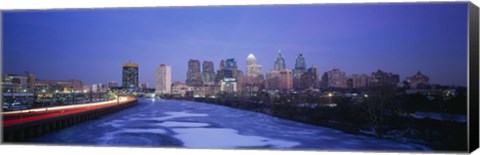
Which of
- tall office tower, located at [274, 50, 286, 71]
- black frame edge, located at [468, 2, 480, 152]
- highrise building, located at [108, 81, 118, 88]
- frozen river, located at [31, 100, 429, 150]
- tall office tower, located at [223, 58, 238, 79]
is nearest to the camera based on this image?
black frame edge, located at [468, 2, 480, 152]

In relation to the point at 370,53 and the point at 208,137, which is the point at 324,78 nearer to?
the point at 370,53

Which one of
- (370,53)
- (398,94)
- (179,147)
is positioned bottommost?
(179,147)

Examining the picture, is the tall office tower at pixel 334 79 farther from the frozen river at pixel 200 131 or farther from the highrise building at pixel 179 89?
the highrise building at pixel 179 89

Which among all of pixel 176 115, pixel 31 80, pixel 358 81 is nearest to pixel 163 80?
pixel 176 115

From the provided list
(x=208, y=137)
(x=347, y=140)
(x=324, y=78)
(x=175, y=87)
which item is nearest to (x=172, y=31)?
(x=175, y=87)

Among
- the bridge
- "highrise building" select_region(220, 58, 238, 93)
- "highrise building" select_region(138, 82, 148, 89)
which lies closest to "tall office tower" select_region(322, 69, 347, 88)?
"highrise building" select_region(220, 58, 238, 93)

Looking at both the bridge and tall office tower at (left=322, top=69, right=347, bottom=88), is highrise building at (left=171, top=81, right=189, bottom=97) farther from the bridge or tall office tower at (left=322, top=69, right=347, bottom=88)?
tall office tower at (left=322, top=69, right=347, bottom=88)

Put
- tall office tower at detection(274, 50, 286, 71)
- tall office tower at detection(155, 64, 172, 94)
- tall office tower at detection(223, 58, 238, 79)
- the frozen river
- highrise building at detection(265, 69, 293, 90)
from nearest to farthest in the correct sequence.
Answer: the frozen river < tall office tower at detection(274, 50, 286, 71) < highrise building at detection(265, 69, 293, 90) < tall office tower at detection(223, 58, 238, 79) < tall office tower at detection(155, 64, 172, 94)
